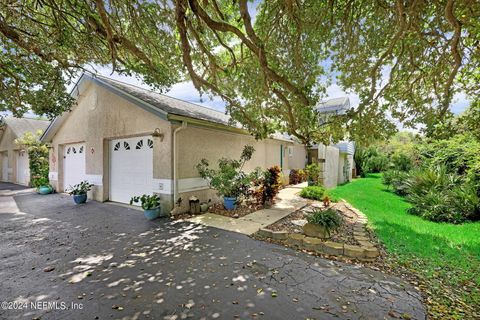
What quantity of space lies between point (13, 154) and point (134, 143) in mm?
17699

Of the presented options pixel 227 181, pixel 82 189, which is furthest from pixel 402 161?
pixel 82 189

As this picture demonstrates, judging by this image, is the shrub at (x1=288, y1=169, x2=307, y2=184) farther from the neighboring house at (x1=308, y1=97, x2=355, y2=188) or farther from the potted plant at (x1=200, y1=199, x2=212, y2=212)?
the potted plant at (x1=200, y1=199, x2=212, y2=212)

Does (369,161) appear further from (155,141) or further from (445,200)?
(155,141)

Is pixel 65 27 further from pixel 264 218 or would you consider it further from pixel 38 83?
pixel 264 218

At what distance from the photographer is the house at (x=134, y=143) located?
298 inches

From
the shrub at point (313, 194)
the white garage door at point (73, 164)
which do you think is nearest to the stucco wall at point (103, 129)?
the white garage door at point (73, 164)

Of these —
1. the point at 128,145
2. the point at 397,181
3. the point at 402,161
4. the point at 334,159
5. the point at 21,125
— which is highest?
the point at 21,125

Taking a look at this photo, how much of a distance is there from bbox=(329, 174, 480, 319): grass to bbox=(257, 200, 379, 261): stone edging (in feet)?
1.33

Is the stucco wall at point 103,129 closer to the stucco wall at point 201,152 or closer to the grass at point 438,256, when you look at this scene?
the stucco wall at point 201,152

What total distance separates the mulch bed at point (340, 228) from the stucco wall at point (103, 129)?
12.7 ft

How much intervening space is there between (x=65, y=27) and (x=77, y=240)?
5.70m

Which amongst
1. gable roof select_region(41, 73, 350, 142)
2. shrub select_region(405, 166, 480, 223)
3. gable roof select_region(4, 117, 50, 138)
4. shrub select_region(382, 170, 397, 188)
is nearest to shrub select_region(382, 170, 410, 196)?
shrub select_region(382, 170, 397, 188)

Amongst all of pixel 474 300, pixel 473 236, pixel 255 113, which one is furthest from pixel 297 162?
pixel 474 300

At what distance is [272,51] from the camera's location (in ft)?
22.1
